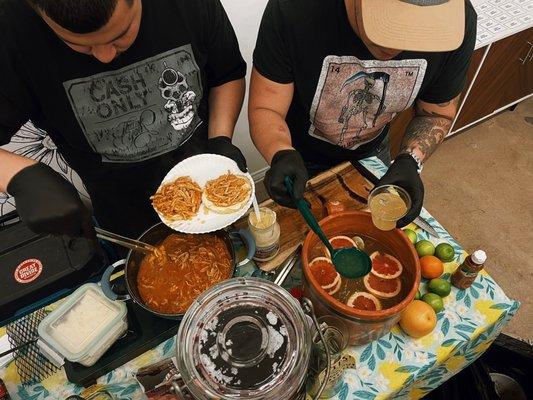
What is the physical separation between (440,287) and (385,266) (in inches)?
9.7

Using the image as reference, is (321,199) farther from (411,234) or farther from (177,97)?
(177,97)

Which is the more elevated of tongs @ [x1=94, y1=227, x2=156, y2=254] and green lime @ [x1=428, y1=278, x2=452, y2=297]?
tongs @ [x1=94, y1=227, x2=156, y2=254]

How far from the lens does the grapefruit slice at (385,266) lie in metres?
1.50

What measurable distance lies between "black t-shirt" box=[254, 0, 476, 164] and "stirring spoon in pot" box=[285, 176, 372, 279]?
0.67 m

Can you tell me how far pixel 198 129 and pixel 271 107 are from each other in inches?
15.0

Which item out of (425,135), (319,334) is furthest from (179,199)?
(425,135)

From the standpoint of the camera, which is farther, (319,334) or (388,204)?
(388,204)

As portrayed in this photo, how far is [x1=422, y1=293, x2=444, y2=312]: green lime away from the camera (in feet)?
5.03

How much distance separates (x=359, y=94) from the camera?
1.88 m

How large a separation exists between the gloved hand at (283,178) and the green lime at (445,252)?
62 centimetres

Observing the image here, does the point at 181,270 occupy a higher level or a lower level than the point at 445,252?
higher

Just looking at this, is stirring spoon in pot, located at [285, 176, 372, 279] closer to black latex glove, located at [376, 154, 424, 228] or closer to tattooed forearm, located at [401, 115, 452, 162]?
black latex glove, located at [376, 154, 424, 228]

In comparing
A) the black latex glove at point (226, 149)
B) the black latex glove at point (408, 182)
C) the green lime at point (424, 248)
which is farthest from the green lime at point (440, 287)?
the black latex glove at point (226, 149)

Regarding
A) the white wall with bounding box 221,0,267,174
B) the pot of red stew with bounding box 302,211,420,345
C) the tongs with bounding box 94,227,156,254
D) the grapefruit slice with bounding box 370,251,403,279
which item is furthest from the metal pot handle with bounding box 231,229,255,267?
the white wall with bounding box 221,0,267,174
